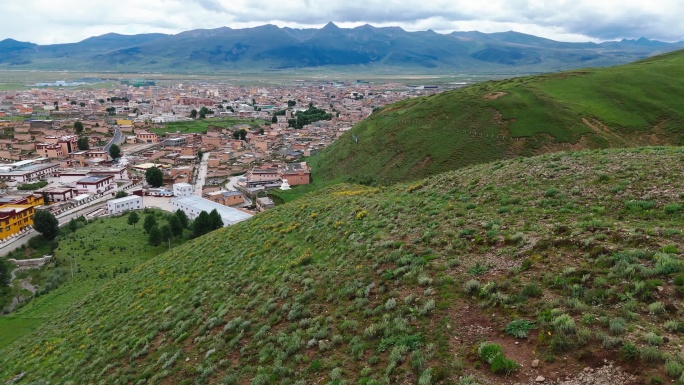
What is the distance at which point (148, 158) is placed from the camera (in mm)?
91438

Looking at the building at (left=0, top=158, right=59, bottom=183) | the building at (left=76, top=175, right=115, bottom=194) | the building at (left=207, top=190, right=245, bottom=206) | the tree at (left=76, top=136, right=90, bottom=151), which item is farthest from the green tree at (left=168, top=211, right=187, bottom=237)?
the tree at (left=76, top=136, right=90, bottom=151)

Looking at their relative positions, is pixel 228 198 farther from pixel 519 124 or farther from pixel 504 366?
pixel 504 366

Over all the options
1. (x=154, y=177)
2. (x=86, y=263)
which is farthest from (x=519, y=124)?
(x=154, y=177)

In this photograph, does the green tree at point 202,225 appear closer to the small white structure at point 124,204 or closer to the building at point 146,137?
the small white structure at point 124,204

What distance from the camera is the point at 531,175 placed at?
61.5ft

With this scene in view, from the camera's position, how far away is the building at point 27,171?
70.7 metres

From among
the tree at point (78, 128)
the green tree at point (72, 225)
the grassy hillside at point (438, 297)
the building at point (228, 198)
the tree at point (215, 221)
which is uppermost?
the grassy hillside at point (438, 297)

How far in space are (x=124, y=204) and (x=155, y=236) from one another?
806 inches

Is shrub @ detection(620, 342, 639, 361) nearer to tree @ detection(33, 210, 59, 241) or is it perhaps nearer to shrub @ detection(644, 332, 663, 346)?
shrub @ detection(644, 332, 663, 346)

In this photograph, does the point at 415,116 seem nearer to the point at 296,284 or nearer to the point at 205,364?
the point at 296,284

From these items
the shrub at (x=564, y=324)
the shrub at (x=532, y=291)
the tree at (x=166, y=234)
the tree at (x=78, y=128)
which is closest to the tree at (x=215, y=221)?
the tree at (x=166, y=234)

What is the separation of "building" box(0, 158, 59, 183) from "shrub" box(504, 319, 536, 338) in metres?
84.0

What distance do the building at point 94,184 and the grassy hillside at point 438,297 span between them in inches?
1969

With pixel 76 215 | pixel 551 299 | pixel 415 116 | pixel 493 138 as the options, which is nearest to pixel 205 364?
pixel 551 299
